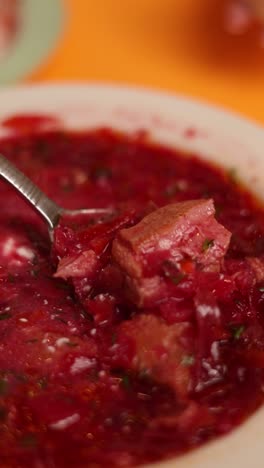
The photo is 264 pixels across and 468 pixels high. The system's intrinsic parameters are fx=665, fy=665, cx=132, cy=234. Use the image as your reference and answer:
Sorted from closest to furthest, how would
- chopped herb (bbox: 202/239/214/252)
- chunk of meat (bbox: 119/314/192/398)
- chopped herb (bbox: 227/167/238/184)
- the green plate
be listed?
chunk of meat (bbox: 119/314/192/398) < chopped herb (bbox: 202/239/214/252) < chopped herb (bbox: 227/167/238/184) < the green plate

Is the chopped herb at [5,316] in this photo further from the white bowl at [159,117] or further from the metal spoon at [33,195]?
the white bowl at [159,117]

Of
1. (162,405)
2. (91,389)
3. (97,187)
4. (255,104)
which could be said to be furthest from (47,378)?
(255,104)

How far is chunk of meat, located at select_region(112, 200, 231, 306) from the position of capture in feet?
6.54

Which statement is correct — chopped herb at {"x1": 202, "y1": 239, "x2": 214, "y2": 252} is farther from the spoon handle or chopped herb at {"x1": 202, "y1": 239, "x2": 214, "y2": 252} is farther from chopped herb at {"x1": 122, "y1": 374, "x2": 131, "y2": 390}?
the spoon handle

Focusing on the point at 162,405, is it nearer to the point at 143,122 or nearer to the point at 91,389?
the point at 91,389

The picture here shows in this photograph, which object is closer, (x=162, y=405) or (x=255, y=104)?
(x=162, y=405)

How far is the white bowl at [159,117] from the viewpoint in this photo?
2652mm

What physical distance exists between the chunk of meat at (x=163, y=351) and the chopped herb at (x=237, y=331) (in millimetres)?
169

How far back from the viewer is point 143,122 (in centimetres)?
288

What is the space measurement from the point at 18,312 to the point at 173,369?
0.55m

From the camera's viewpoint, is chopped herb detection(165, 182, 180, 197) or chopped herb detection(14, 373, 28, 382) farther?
chopped herb detection(165, 182, 180, 197)

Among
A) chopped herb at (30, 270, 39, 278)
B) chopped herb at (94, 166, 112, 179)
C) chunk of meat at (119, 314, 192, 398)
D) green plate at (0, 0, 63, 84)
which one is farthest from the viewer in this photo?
green plate at (0, 0, 63, 84)

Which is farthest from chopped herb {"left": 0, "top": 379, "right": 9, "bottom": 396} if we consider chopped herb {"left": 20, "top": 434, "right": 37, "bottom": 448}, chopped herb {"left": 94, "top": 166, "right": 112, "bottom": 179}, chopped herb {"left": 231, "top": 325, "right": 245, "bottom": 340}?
chopped herb {"left": 94, "top": 166, "right": 112, "bottom": 179}

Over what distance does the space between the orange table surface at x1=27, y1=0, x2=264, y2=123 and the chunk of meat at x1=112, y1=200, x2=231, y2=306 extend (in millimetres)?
1293
